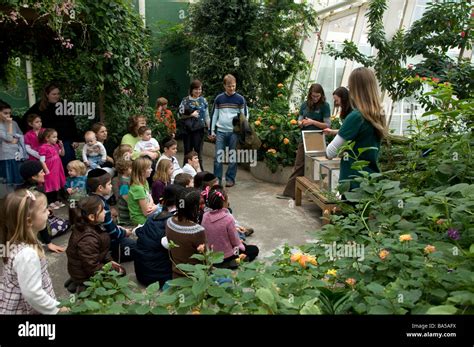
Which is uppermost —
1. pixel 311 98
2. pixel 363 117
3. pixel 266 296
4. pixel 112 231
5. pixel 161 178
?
pixel 311 98

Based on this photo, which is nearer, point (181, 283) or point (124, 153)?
point (181, 283)

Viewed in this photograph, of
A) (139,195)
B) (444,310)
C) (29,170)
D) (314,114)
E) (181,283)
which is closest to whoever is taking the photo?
(444,310)

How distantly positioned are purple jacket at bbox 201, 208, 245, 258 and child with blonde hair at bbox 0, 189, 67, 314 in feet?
5.99

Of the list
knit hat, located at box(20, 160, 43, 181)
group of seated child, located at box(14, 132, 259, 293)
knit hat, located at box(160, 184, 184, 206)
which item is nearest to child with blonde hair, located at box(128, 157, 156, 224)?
group of seated child, located at box(14, 132, 259, 293)

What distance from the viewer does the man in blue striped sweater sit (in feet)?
23.7

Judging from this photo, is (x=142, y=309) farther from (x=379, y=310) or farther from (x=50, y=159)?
(x=50, y=159)

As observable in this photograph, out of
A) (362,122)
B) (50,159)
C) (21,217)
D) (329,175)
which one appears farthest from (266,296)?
(50,159)

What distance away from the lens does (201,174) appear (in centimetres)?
535

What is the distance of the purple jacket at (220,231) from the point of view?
14.0ft

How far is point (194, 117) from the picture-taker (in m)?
7.58

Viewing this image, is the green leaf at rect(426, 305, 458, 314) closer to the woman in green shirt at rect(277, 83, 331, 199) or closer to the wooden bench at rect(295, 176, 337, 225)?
the wooden bench at rect(295, 176, 337, 225)

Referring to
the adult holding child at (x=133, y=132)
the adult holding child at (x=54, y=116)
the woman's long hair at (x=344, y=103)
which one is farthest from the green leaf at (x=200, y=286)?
the adult holding child at (x=54, y=116)

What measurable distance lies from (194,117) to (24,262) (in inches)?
212
